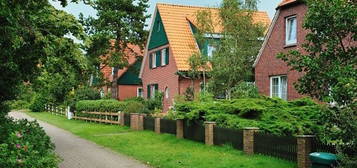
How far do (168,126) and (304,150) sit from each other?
414 inches

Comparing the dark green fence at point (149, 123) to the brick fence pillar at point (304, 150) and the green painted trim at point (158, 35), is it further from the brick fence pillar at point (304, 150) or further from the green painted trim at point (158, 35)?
the brick fence pillar at point (304, 150)

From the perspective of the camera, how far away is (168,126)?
68.8 ft

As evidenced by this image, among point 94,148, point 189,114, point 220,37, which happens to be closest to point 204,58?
point 220,37

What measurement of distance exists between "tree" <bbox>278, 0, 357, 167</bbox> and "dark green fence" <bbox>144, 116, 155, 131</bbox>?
13.0 metres

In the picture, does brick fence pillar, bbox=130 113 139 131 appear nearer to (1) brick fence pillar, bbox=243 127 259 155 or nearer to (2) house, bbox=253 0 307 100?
(2) house, bbox=253 0 307 100

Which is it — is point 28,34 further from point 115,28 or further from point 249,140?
point 115,28

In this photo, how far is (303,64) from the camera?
10.0 meters

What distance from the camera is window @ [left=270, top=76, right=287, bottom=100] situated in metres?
21.6

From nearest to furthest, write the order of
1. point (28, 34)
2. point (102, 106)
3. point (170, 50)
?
point (28, 34) → point (102, 106) → point (170, 50)

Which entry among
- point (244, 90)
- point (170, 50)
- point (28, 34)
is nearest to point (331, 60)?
point (28, 34)

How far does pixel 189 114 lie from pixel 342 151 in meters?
9.50

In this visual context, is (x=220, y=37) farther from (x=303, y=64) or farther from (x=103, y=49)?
(x=303, y=64)

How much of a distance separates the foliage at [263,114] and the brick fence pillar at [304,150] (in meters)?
1.29

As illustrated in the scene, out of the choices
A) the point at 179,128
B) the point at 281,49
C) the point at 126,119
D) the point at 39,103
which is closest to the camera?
the point at 179,128
